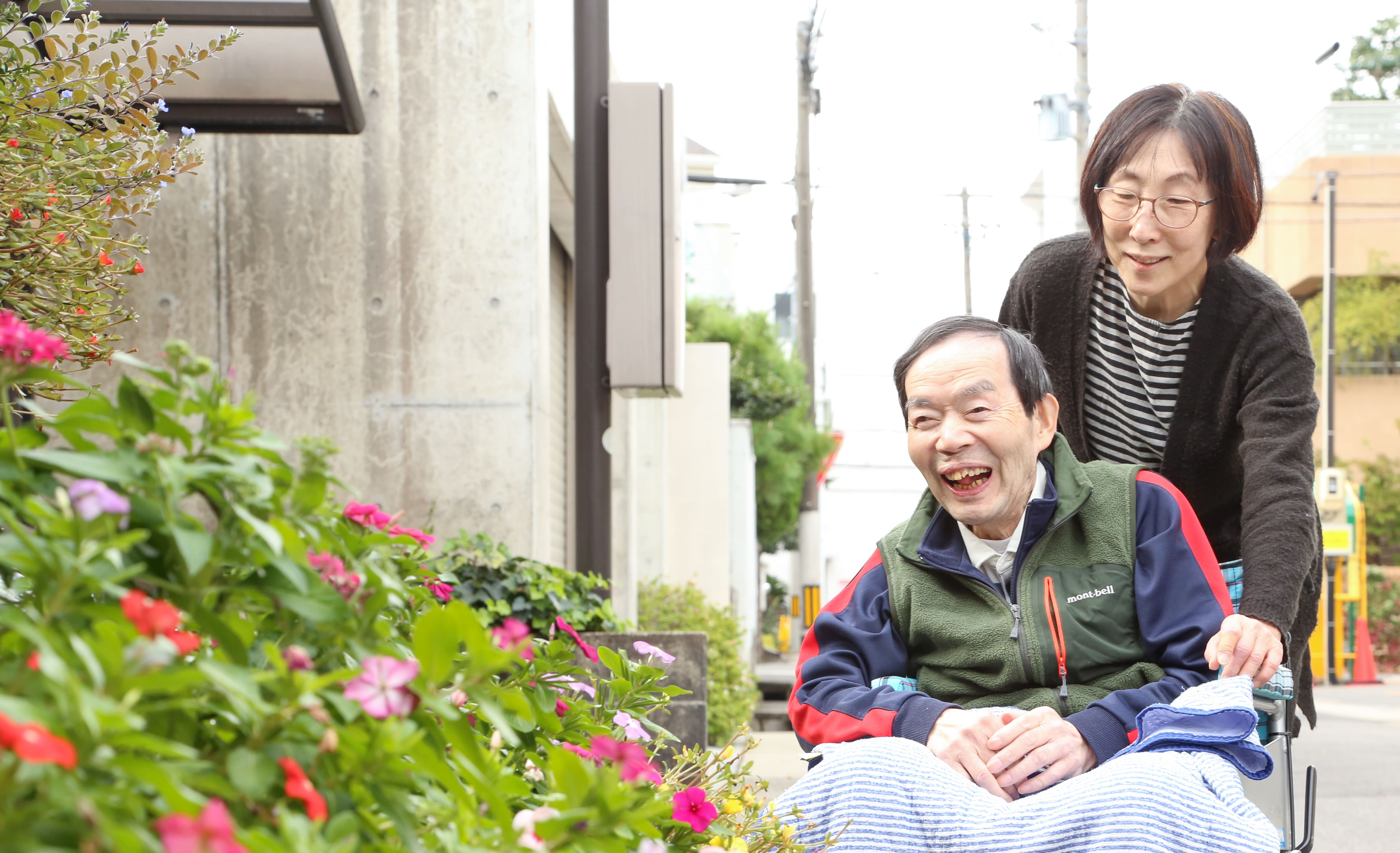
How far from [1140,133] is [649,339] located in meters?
3.13

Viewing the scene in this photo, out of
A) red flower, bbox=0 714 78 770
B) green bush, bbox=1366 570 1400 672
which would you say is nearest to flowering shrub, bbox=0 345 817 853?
red flower, bbox=0 714 78 770

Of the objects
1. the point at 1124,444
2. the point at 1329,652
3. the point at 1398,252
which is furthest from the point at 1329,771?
the point at 1398,252

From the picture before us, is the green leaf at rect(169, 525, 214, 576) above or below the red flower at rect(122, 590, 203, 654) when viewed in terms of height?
above

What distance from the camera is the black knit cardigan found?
7.75 ft

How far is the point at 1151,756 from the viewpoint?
1.85 metres

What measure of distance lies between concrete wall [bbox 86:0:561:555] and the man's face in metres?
3.48

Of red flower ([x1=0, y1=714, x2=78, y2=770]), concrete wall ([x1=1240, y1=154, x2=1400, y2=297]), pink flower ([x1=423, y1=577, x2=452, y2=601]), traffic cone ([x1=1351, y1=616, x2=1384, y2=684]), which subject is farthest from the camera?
concrete wall ([x1=1240, y1=154, x2=1400, y2=297])

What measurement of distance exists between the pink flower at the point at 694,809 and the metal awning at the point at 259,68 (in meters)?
3.83

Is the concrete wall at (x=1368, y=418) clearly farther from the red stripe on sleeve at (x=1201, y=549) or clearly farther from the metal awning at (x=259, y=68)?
the red stripe on sleeve at (x=1201, y=549)

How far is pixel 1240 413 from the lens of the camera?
258 centimetres

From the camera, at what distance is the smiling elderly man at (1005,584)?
2.23m

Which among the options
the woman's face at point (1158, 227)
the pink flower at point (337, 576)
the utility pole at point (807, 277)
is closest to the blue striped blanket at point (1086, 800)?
the woman's face at point (1158, 227)

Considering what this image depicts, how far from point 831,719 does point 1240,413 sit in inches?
42.6

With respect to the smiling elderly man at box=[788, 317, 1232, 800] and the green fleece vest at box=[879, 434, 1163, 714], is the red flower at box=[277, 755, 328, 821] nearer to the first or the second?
the smiling elderly man at box=[788, 317, 1232, 800]
